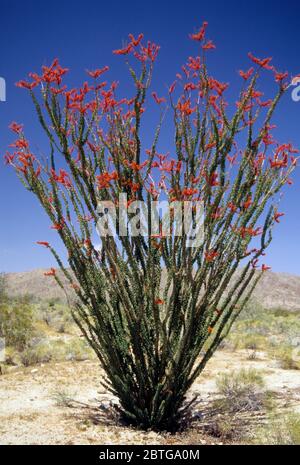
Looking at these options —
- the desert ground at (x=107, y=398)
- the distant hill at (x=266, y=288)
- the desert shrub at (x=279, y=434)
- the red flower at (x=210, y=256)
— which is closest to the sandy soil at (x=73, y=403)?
the desert ground at (x=107, y=398)

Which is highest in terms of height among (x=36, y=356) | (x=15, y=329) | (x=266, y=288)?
(x=266, y=288)

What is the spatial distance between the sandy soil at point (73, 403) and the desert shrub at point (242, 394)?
240mm

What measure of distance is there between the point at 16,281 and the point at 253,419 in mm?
55236

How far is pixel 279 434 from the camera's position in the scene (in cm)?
464

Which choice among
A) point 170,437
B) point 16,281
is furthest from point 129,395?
point 16,281

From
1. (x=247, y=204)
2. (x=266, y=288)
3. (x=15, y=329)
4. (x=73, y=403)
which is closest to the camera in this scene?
(x=247, y=204)

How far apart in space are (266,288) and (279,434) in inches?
1758

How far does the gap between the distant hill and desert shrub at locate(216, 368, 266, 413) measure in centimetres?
3373

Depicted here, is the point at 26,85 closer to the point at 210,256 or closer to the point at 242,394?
the point at 210,256

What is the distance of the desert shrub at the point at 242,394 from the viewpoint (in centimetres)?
610

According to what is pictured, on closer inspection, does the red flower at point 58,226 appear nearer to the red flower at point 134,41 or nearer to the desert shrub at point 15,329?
the red flower at point 134,41

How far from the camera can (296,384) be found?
7965 millimetres

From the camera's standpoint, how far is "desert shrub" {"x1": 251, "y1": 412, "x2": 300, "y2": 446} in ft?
15.1

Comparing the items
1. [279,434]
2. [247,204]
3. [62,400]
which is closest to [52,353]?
[62,400]
